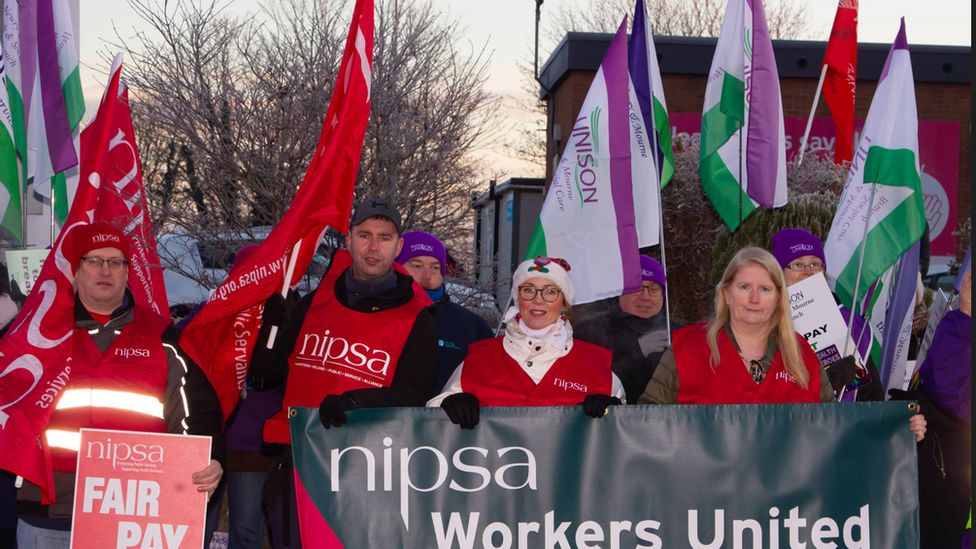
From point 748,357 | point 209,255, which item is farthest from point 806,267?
point 209,255

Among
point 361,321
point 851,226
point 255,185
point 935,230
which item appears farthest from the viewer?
point 935,230

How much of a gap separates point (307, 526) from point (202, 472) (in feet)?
1.41

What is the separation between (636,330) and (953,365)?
1.79 metres

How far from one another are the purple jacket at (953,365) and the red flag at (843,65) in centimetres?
407

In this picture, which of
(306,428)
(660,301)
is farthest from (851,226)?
(306,428)

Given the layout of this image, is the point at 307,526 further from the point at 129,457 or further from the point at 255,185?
the point at 255,185

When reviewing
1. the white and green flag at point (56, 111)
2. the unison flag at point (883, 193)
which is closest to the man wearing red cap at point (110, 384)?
the unison flag at point (883, 193)

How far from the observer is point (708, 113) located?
26.6 feet

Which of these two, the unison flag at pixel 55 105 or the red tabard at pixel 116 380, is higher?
the unison flag at pixel 55 105

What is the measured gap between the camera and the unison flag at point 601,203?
638 centimetres

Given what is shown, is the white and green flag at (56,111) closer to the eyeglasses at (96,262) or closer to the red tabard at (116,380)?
the eyeglasses at (96,262)

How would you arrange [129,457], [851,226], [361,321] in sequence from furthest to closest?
[851,226]
[361,321]
[129,457]

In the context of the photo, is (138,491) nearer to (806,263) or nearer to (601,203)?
(601,203)

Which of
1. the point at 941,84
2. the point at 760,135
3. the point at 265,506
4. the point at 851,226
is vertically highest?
the point at 941,84
